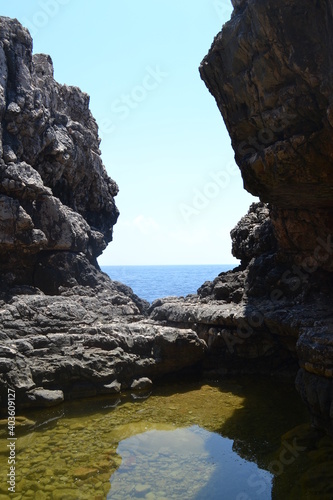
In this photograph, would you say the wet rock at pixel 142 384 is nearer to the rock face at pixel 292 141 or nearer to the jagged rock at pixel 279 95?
the rock face at pixel 292 141

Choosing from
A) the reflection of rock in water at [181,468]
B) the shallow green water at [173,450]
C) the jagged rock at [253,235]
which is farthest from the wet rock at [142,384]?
the jagged rock at [253,235]

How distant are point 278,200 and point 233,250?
564cm

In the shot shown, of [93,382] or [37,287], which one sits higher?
[37,287]

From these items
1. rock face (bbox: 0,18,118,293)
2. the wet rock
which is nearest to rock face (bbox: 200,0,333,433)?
the wet rock

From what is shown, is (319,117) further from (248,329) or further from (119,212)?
(119,212)

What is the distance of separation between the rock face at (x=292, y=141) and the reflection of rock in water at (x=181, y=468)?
222cm

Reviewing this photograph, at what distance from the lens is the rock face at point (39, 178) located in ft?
56.4

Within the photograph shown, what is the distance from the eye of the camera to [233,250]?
62.1 ft

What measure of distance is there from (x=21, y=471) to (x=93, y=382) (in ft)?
14.8

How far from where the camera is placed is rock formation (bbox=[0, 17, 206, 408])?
1254 centimetres

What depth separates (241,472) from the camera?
8.16 metres

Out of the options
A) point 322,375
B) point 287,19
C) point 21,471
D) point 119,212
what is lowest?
point 21,471

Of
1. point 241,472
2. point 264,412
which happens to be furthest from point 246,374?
point 241,472

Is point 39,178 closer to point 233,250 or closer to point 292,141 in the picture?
point 233,250
